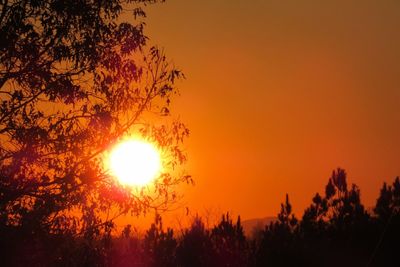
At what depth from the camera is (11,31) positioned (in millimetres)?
13195

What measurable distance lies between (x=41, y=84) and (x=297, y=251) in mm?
10744

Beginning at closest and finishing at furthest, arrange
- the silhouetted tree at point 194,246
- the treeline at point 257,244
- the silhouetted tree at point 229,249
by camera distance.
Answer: the treeline at point 257,244 → the silhouetted tree at point 229,249 → the silhouetted tree at point 194,246

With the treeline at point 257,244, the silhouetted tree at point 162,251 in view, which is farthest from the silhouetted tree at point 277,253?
the silhouetted tree at point 162,251

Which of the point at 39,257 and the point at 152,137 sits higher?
the point at 152,137

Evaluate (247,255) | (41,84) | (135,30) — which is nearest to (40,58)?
(41,84)

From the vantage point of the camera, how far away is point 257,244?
21.8m

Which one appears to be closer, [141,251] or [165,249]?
[141,251]

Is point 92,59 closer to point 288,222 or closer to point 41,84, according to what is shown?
point 41,84

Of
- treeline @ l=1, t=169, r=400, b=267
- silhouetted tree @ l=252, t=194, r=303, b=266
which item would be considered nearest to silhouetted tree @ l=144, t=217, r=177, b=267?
treeline @ l=1, t=169, r=400, b=267

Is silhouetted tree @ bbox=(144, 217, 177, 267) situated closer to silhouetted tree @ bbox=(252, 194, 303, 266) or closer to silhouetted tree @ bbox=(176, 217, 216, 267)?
silhouetted tree @ bbox=(176, 217, 216, 267)

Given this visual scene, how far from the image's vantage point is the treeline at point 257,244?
1545 centimetres

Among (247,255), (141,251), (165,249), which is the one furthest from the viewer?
(165,249)

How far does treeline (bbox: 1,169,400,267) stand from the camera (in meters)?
15.5

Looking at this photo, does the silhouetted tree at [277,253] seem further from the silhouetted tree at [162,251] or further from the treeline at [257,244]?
the silhouetted tree at [162,251]
